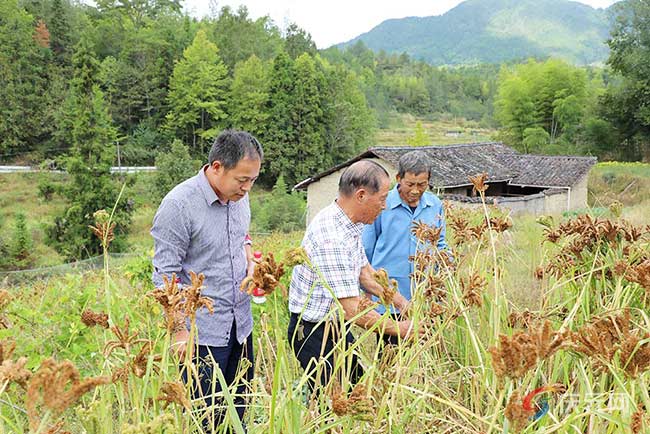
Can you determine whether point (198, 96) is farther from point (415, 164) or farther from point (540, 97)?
point (415, 164)

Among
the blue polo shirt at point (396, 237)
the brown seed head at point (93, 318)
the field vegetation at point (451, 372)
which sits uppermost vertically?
the brown seed head at point (93, 318)

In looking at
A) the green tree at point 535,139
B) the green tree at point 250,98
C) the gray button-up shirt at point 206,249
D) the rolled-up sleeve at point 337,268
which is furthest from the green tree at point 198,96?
the rolled-up sleeve at point 337,268

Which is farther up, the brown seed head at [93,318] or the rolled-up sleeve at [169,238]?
the brown seed head at [93,318]

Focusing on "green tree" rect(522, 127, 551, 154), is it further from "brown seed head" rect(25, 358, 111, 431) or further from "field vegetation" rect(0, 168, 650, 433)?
"brown seed head" rect(25, 358, 111, 431)

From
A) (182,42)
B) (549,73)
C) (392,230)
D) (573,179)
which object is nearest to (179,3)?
(182,42)

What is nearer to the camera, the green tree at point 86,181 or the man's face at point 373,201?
the man's face at point 373,201

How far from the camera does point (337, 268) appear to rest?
2.13 meters

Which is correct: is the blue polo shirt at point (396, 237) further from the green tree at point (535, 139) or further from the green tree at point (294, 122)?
the green tree at point (535, 139)

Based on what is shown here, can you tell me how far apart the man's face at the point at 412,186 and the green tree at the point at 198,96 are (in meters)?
43.1

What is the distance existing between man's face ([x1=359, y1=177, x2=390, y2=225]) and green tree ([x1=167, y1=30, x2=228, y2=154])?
43934 millimetres

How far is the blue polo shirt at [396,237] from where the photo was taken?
3152 mm

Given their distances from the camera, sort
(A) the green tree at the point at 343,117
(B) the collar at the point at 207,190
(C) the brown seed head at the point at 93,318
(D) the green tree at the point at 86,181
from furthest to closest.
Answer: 1. (A) the green tree at the point at 343,117
2. (D) the green tree at the point at 86,181
3. (B) the collar at the point at 207,190
4. (C) the brown seed head at the point at 93,318

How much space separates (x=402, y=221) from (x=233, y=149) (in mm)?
1242

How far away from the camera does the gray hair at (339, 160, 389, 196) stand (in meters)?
2.28
